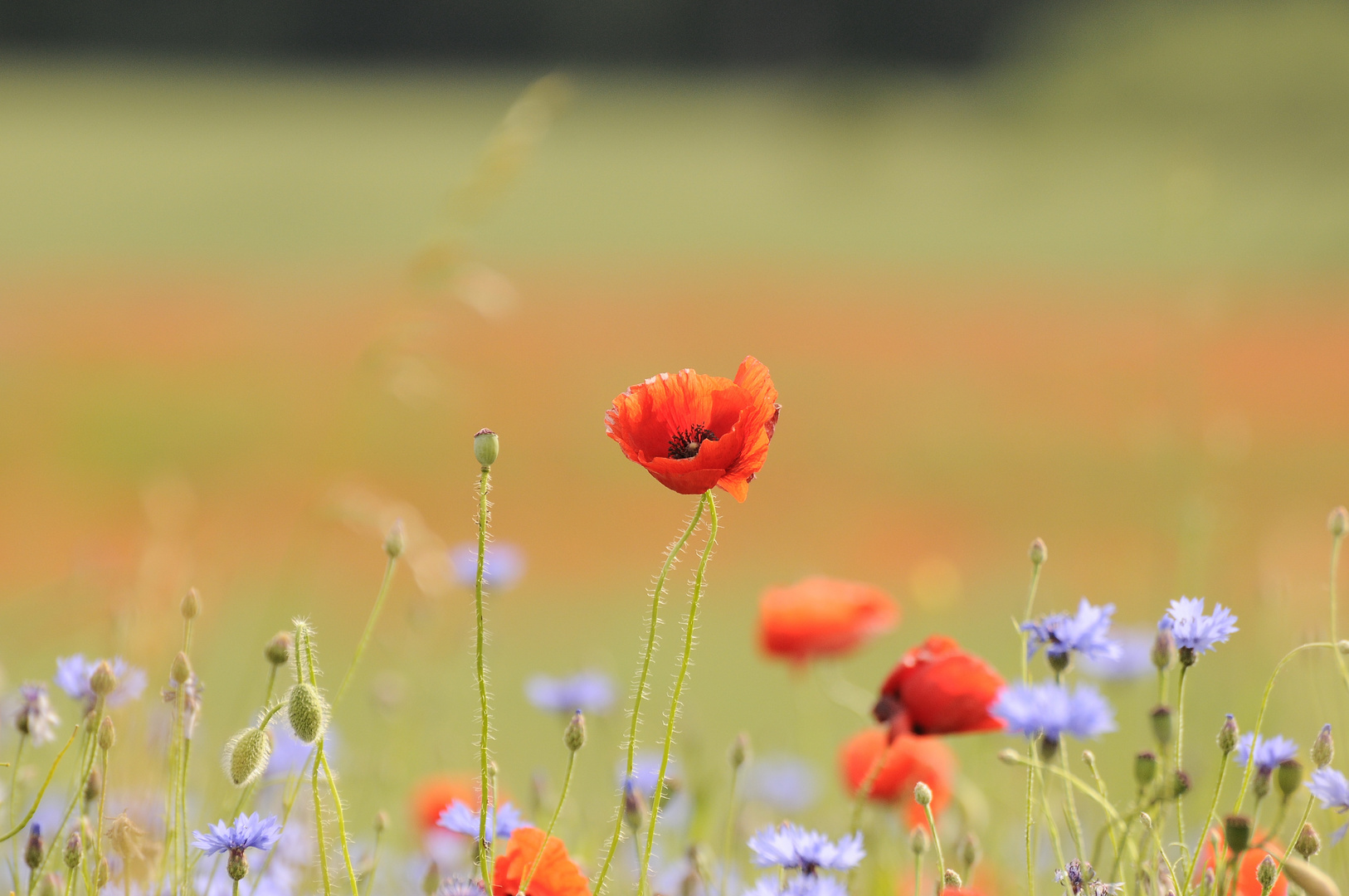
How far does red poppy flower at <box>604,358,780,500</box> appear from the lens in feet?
1.72

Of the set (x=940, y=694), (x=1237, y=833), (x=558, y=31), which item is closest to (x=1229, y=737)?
(x=1237, y=833)

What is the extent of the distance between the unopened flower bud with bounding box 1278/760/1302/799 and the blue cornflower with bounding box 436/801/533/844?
12.4 inches

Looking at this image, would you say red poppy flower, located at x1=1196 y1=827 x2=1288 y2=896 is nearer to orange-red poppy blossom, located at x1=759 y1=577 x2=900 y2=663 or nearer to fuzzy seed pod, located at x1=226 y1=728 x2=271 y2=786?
orange-red poppy blossom, located at x1=759 y1=577 x2=900 y2=663

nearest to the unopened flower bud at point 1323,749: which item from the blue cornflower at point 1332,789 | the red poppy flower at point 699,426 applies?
the blue cornflower at point 1332,789

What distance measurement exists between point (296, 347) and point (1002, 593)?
14.1ft

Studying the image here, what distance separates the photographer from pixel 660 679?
2512mm

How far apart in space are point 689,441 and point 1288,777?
0.29m

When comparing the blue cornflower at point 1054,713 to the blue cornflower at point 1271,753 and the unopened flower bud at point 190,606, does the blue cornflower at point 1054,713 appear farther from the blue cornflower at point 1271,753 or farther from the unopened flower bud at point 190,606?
the unopened flower bud at point 190,606

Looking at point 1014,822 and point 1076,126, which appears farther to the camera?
point 1076,126

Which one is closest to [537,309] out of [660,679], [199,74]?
[660,679]

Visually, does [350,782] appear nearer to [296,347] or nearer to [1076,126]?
[296,347]

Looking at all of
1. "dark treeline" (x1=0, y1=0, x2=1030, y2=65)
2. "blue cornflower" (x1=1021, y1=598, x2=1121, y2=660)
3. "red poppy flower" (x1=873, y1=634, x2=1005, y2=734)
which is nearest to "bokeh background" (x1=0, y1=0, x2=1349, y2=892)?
"red poppy flower" (x1=873, y1=634, x2=1005, y2=734)

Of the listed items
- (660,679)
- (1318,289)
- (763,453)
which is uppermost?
(1318,289)

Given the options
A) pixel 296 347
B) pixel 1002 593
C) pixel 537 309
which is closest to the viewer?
pixel 1002 593
